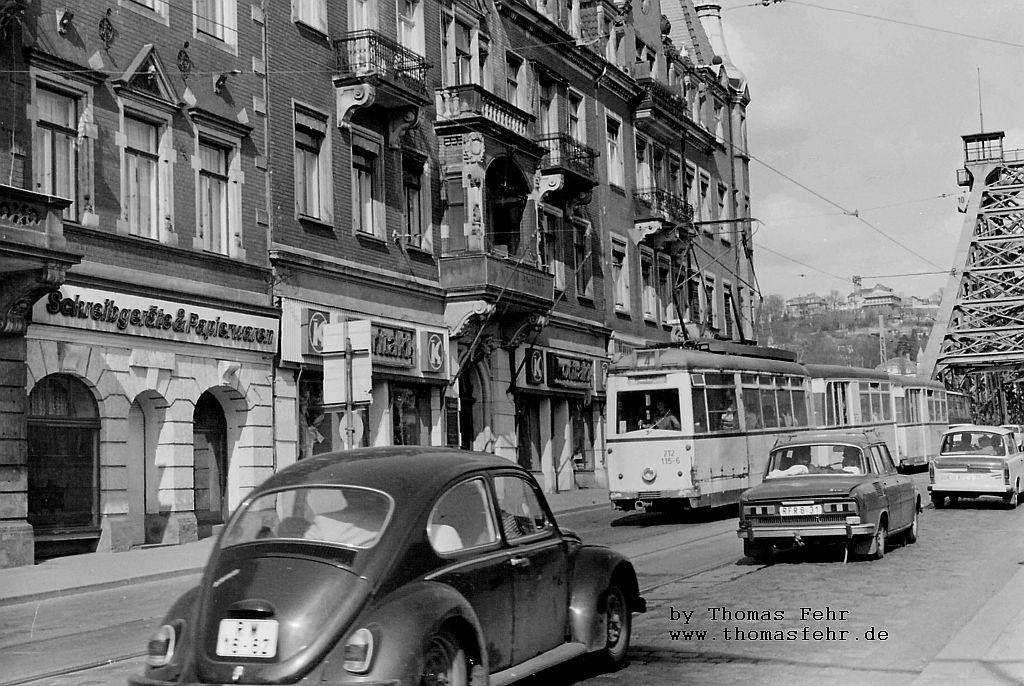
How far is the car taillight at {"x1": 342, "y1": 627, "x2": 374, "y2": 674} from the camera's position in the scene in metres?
6.21

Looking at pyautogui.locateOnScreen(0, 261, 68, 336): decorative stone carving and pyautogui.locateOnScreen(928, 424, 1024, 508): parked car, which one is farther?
pyautogui.locateOnScreen(928, 424, 1024, 508): parked car

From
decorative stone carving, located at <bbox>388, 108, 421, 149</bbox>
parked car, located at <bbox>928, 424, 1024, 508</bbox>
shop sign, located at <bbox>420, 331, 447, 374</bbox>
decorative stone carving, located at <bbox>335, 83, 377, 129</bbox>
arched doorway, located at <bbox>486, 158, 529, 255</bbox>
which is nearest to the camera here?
parked car, located at <bbox>928, 424, 1024, 508</bbox>

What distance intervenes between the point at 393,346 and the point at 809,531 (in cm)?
1498

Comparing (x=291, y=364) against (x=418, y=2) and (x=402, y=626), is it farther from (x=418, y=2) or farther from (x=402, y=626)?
(x=402, y=626)

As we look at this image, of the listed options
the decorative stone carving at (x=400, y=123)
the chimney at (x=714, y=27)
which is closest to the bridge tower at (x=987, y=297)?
the chimney at (x=714, y=27)

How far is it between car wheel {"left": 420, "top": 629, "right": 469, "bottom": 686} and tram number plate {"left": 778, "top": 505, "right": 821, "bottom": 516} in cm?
875

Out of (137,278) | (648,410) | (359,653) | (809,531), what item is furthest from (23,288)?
(359,653)

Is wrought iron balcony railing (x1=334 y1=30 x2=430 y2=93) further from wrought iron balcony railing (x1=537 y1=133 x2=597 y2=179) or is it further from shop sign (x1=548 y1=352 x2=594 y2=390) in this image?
shop sign (x1=548 y1=352 x2=594 y2=390)

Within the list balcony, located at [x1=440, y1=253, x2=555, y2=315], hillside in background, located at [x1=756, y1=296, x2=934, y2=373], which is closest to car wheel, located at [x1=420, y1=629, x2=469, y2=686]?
balcony, located at [x1=440, y1=253, x2=555, y2=315]

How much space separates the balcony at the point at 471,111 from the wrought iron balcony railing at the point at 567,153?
11.8 feet

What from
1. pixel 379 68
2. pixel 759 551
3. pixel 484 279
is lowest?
pixel 759 551

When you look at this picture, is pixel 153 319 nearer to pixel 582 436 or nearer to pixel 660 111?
pixel 582 436

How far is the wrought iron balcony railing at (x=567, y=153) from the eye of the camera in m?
36.8

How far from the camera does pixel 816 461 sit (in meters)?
16.2
